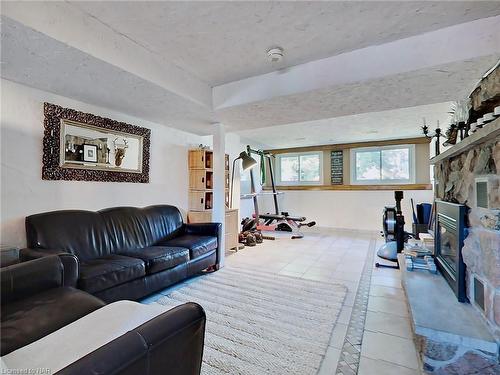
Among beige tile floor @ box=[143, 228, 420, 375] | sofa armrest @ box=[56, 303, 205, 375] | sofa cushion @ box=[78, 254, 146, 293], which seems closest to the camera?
sofa armrest @ box=[56, 303, 205, 375]

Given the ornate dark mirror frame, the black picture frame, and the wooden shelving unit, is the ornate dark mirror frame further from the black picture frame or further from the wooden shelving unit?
the wooden shelving unit

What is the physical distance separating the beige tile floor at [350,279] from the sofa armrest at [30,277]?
96 cm

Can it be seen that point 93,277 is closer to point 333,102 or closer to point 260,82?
point 260,82

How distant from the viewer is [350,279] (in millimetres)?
2961

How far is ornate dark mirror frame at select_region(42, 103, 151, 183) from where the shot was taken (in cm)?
237

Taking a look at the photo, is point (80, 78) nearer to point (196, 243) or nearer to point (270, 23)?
point (270, 23)

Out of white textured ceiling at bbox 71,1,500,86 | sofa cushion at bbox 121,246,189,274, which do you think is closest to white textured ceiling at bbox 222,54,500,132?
white textured ceiling at bbox 71,1,500,86

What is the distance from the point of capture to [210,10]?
1639 mm

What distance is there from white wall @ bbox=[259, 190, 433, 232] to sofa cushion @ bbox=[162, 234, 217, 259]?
3.88 metres

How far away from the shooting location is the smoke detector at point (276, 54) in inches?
82.1

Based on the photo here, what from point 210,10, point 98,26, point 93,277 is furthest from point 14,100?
point 210,10

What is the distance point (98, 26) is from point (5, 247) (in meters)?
1.83

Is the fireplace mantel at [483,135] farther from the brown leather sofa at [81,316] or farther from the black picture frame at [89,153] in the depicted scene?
the black picture frame at [89,153]

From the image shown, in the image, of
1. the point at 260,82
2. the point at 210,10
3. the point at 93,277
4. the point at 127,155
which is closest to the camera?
the point at 210,10
